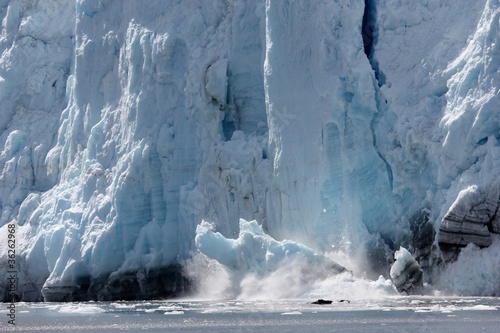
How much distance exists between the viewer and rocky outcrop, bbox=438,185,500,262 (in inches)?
1101

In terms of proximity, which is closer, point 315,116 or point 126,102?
point 315,116

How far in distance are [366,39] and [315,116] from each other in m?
2.28

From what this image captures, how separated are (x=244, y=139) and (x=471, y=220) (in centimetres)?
781

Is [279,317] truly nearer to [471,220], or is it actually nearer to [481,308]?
[481,308]

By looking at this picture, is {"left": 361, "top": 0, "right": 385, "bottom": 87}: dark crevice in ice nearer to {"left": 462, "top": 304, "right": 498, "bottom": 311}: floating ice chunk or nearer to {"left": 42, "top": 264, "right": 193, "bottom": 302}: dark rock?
{"left": 42, "top": 264, "right": 193, "bottom": 302}: dark rock

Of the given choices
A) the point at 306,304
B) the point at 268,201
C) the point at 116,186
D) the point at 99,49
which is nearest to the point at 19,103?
the point at 99,49

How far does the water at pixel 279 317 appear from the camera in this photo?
2323cm

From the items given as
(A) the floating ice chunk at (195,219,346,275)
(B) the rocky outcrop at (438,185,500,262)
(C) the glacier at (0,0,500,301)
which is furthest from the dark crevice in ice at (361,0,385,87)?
(B) the rocky outcrop at (438,185,500,262)

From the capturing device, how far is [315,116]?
32031 mm

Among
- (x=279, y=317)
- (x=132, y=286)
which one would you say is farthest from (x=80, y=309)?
(x=279, y=317)

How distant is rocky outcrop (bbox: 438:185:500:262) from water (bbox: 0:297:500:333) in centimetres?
122

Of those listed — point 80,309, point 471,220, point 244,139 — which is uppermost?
point 244,139

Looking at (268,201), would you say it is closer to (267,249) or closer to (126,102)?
(267,249)

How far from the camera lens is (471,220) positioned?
28109 mm
